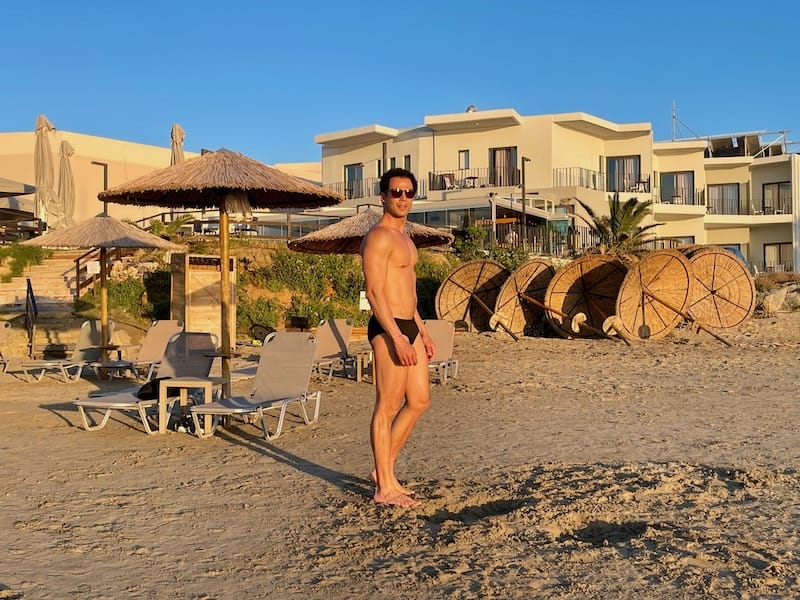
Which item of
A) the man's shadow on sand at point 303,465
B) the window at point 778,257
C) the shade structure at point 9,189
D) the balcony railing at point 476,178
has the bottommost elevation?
the man's shadow on sand at point 303,465

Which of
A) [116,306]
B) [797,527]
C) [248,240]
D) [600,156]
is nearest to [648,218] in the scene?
[600,156]

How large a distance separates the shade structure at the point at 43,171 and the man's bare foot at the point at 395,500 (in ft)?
65.9

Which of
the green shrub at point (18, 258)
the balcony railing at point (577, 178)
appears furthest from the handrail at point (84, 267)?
the balcony railing at point (577, 178)

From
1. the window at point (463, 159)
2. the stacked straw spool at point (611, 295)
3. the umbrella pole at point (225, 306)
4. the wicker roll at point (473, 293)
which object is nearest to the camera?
the umbrella pole at point (225, 306)

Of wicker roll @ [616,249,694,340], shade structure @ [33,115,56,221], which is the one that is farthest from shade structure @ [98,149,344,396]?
shade structure @ [33,115,56,221]

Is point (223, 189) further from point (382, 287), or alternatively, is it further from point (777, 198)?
point (777, 198)

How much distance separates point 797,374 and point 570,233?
21273 mm

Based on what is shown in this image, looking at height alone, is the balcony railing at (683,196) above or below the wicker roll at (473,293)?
above

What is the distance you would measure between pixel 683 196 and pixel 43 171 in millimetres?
29525

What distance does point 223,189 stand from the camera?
23.9ft

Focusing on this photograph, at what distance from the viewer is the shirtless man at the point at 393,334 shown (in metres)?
4.25

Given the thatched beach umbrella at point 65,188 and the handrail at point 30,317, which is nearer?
the handrail at point 30,317

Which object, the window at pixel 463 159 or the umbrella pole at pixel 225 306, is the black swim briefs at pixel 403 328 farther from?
the window at pixel 463 159

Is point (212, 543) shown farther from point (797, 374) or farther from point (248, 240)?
point (248, 240)
